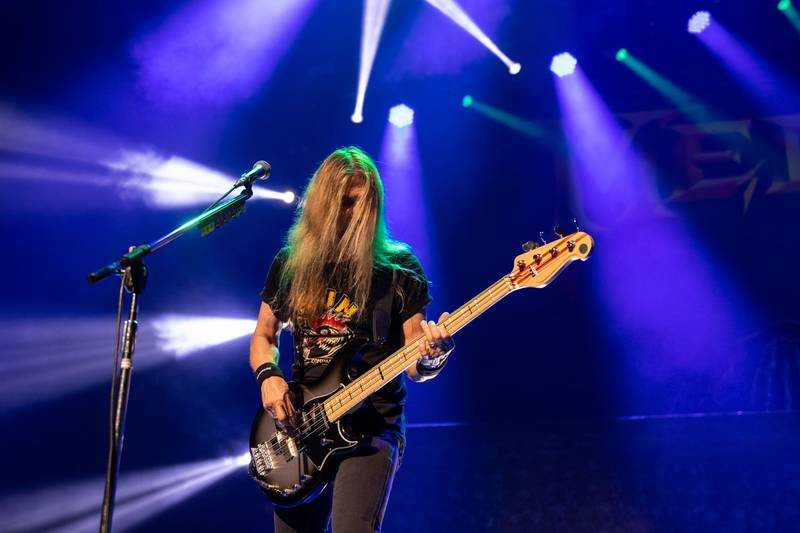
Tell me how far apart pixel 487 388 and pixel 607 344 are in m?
0.93

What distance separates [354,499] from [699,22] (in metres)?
4.77

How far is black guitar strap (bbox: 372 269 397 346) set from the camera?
261 cm

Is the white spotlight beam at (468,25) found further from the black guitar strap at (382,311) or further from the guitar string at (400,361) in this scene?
the guitar string at (400,361)

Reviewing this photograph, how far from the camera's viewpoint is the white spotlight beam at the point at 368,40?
219 inches

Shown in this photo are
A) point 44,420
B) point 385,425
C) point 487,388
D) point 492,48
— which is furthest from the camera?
point 492,48

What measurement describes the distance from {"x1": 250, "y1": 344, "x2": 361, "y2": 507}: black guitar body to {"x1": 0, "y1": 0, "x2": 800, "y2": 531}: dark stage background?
191 centimetres

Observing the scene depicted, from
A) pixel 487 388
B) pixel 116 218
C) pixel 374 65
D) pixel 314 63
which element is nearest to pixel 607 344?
pixel 487 388

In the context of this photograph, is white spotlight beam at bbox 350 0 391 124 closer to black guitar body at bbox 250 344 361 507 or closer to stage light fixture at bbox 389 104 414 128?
stage light fixture at bbox 389 104 414 128

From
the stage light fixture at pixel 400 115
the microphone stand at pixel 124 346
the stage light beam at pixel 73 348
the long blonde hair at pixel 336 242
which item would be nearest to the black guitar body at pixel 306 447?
the long blonde hair at pixel 336 242

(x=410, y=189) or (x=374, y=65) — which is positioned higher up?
(x=374, y=65)

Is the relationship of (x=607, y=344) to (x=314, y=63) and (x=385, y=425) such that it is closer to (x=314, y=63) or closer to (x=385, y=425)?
(x=385, y=425)

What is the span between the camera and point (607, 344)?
16.5 ft

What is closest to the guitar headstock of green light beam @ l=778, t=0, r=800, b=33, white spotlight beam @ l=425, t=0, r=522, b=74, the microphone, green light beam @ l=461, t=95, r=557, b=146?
the microphone

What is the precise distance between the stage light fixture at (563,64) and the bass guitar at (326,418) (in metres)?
3.46
